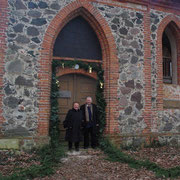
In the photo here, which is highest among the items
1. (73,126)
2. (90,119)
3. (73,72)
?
(73,72)

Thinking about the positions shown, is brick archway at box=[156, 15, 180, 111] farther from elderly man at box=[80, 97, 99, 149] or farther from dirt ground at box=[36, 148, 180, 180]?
elderly man at box=[80, 97, 99, 149]

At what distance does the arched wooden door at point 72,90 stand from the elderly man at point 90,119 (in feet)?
2.01

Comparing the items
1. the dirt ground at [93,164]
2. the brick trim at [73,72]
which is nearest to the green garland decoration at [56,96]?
the brick trim at [73,72]

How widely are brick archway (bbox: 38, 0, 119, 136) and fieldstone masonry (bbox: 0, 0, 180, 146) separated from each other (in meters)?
0.15

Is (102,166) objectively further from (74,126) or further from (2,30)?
(2,30)

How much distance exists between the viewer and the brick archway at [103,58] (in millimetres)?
6902

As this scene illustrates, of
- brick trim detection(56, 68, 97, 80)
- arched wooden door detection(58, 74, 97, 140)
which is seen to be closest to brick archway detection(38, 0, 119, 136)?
brick trim detection(56, 68, 97, 80)

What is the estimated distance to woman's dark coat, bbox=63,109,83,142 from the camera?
681cm

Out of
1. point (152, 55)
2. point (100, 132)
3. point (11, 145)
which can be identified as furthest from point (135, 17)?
point (11, 145)

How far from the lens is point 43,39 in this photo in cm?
705

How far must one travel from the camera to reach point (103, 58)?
787 centimetres

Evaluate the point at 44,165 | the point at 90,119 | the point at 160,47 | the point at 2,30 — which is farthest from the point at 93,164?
the point at 160,47

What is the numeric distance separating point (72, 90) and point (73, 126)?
4.80 ft

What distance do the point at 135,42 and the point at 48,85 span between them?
3618 millimetres
